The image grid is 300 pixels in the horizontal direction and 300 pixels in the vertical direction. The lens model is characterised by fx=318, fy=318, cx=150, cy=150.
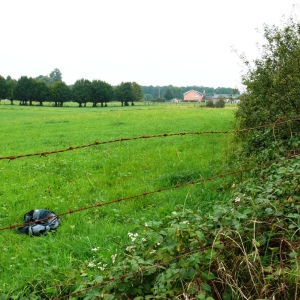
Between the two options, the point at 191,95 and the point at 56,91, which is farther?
the point at 191,95

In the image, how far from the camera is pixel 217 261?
2.78 m

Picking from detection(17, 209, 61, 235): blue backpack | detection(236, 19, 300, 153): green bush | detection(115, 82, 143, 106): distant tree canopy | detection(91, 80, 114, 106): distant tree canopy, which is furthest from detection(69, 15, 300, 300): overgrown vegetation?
detection(115, 82, 143, 106): distant tree canopy

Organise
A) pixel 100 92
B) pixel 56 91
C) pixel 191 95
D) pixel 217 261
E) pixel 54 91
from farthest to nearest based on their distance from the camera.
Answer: pixel 191 95, pixel 100 92, pixel 54 91, pixel 56 91, pixel 217 261

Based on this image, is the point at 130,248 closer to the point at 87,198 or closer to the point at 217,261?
the point at 217,261

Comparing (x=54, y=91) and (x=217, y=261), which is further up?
(x=54, y=91)

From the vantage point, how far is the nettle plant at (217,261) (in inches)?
104

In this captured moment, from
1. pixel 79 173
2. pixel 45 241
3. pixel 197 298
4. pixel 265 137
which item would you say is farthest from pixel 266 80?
pixel 197 298

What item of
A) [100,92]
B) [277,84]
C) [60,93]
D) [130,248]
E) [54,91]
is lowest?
[130,248]

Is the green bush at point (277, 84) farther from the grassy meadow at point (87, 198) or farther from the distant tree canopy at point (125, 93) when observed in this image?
the distant tree canopy at point (125, 93)

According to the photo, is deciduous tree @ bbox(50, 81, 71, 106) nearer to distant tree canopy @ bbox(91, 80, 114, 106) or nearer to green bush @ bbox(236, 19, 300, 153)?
distant tree canopy @ bbox(91, 80, 114, 106)

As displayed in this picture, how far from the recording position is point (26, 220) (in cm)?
603

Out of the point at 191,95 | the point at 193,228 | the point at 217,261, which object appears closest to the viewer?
the point at 217,261

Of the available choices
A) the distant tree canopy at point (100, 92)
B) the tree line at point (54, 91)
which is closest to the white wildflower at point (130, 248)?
the tree line at point (54, 91)

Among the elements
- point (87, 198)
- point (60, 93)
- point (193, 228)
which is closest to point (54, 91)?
point (60, 93)
